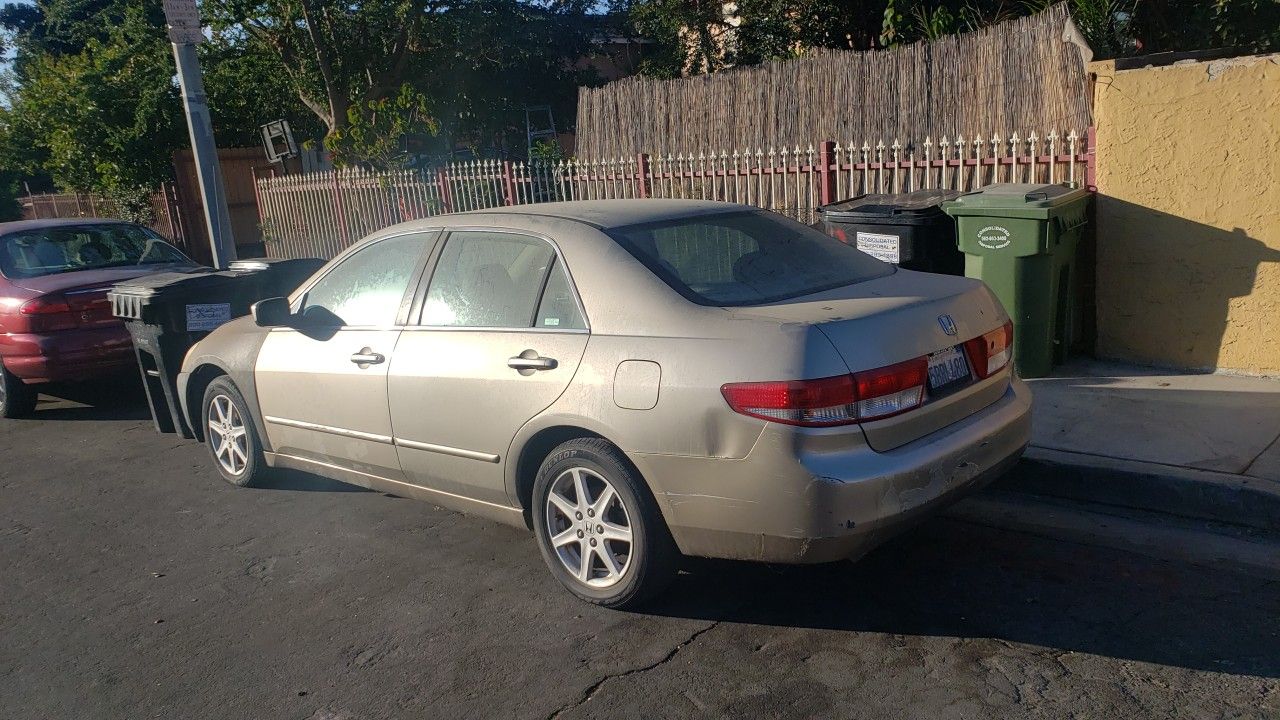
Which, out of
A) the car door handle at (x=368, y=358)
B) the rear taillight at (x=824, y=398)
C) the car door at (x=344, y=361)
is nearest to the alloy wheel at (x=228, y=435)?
the car door at (x=344, y=361)

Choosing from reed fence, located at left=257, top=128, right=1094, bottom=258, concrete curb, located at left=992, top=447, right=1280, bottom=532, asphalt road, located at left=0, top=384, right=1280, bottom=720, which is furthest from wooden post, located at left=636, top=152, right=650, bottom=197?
concrete curb, located at left=992, top=447, right=1280, bottom=532

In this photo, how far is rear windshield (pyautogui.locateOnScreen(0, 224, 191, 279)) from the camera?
8578mm

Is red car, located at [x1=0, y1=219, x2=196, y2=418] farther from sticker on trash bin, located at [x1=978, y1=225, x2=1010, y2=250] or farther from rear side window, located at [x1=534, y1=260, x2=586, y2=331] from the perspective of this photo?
sticker on trash bin, located at [x1=978, y1=225, x2=1010, y2=250]

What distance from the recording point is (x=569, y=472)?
4.04 meters

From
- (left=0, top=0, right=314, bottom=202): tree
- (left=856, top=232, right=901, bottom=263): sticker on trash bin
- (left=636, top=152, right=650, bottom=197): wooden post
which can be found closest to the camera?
(left=856, top=232, right=901, bottom=263): sticker on trash bin

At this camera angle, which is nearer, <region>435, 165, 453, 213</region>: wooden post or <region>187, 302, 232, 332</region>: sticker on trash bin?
<region>187, 302, 232, 332</region>: sticker on trash bin

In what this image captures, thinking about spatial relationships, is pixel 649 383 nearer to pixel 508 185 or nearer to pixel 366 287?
pixel 366 287

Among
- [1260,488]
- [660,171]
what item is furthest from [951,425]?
[660,171]

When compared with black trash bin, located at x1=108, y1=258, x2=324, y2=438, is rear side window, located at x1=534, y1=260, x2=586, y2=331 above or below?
above

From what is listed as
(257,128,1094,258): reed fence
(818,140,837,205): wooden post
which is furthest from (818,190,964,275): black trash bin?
(818,140,837,205): wooden post

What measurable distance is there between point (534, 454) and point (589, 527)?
15.7 inches

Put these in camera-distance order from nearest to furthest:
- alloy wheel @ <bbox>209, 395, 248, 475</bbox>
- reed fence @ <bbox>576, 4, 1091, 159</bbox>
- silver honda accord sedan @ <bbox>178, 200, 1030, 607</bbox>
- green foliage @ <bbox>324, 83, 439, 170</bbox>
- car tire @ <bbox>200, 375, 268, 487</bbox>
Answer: silver honda accord sedan @ <bbox>178, 200, 1030, 607</bbox>, car tire @ <bbox>200, 375, 268, 487</bbox>, alloy wheel @ <bbox>209, 395, 248, 475</bbox>, reed fence @ <bbox>576, 4, 1091, 159</bbox>, green foliage @ <bbox>324, 83, 439, 170</bbox>

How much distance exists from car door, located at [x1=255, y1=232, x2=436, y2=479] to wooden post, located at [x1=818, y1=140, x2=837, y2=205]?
4635 millimetres

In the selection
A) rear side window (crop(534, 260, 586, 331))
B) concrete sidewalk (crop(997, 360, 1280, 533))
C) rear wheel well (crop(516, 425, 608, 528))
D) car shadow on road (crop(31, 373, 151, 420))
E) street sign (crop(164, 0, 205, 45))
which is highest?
street sign (crop(164, 0, 205, 45))
